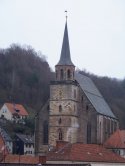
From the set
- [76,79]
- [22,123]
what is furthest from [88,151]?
[22,123]

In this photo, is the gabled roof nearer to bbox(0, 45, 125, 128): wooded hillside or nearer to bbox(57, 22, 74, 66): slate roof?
bbox(57, 22, 74, 66): slate roof

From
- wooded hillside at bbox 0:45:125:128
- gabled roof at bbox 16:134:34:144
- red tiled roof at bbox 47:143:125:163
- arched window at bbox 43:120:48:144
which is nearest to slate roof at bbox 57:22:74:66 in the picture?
arched window at bbox 43:120:48:144

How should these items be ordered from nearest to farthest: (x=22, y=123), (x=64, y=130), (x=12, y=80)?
(x=64, y=130) → (x=22, y=123) → (x=12, y=80)

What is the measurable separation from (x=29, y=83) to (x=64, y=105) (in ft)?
235

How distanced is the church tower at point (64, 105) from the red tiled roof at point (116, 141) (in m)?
6.51

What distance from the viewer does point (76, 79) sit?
349 feet

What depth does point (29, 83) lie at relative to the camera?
17300 cm

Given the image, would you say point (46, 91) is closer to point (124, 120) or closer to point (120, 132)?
point (124, 120)

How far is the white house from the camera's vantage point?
Answer: 14675 centimetres

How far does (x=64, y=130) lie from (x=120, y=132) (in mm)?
11497

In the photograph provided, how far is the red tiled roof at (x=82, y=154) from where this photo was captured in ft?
281

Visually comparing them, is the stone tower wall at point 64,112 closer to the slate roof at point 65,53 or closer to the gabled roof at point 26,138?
the slate roof at point 65,53

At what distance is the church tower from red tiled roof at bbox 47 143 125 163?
10.1 metres

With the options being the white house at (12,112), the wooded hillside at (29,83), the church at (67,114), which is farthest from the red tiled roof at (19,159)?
the wooded hillside at (29,83)
